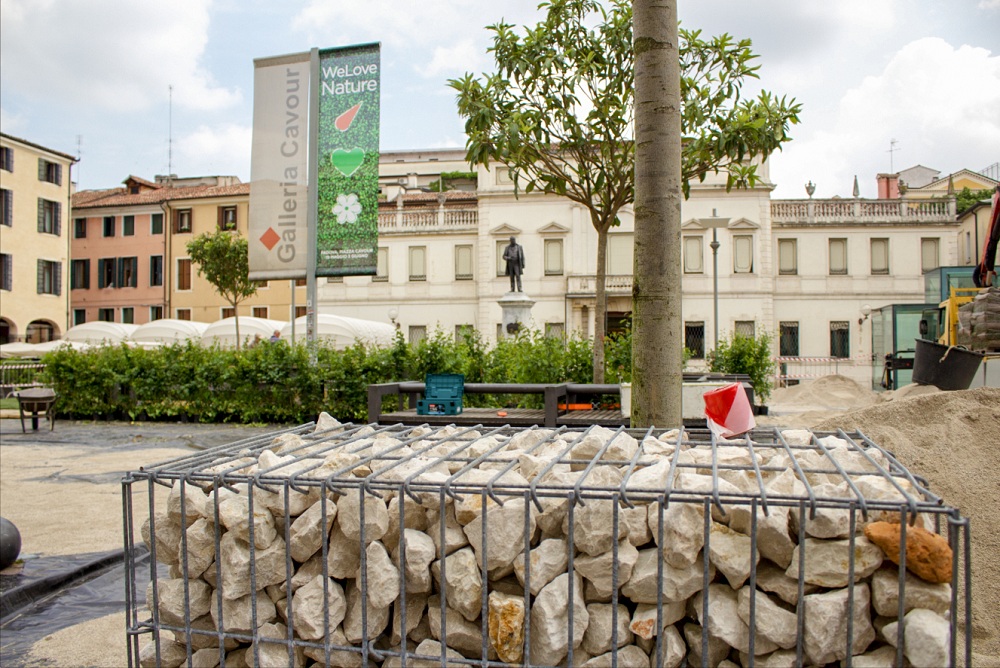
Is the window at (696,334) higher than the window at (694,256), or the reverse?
the window at (694,256)

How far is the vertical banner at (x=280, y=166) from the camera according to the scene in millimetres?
15180

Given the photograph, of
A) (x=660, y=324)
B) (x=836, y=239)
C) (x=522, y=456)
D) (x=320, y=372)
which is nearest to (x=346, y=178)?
(x=320, y=372)

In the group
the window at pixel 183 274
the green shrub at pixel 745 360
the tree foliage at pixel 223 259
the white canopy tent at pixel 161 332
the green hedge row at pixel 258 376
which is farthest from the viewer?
the window at pixel 183 274

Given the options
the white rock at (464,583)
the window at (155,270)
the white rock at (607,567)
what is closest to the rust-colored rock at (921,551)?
the white rock at (607,567)

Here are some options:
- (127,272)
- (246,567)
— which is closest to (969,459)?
(246,567)

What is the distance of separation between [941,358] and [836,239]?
27821mm

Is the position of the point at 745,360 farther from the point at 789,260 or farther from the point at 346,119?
the point at 789,260

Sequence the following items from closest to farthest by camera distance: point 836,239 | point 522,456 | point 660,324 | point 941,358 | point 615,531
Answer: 1. point 615,531
2. point 522,456
3. point 660,324
4. point 941,358
5. point 836,239

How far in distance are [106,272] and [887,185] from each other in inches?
1750

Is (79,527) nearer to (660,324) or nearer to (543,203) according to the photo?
(660,324)

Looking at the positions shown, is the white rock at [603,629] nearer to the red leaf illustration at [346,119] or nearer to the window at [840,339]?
the red leaf illustration at [346,119]

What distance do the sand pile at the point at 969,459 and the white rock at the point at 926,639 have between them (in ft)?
4.65

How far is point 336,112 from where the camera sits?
15.1m

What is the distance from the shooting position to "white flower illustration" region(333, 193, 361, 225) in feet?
49.0
